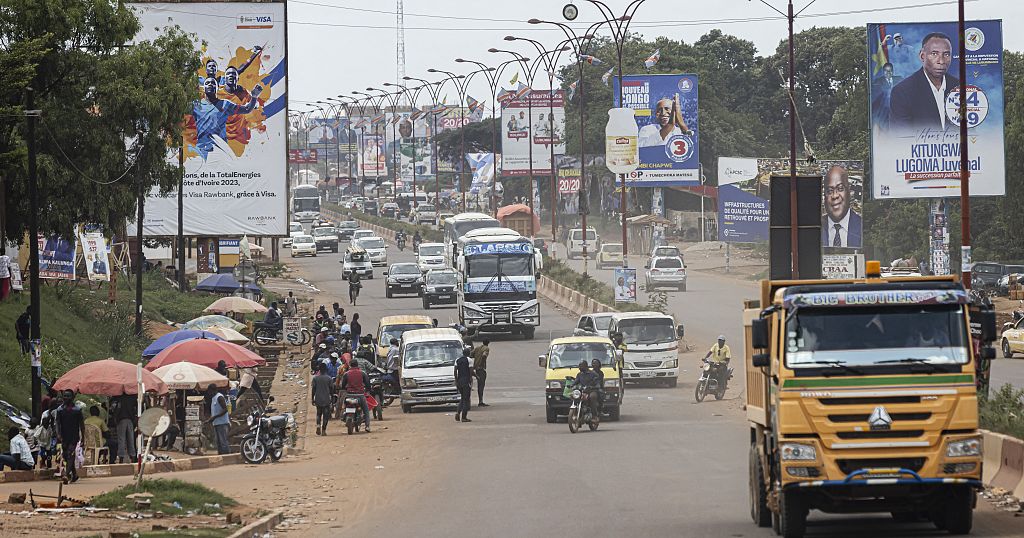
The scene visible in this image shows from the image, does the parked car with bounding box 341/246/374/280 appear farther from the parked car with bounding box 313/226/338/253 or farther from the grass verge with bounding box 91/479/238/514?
the grass verge with bounding box 91/479/238/514

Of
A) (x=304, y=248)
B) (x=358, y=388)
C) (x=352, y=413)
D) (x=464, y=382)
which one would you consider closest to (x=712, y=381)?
(x=464, y=382)

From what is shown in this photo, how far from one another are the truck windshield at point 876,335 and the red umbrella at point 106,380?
1411 cm

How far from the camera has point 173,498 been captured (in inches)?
717

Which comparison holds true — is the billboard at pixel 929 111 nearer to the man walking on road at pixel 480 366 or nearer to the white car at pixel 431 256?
the man walking on road at pixel 480 366

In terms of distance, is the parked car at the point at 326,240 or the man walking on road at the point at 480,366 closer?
the man walking on road at the point at 480,366

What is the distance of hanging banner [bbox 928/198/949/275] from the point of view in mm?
48688

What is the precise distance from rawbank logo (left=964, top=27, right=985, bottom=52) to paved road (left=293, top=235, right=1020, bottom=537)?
19.9 m

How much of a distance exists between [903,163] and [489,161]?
8606 centimetres

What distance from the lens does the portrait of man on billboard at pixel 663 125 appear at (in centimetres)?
7731

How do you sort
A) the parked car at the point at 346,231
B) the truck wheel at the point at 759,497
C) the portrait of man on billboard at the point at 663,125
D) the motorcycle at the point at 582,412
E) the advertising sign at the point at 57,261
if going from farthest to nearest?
the parked car at the point at 346,231
the portrait of man on billboard at the point at 663,125
the advertising sign at the point at 57,261
the motorcycle at the point at 582,412
the truck wheel at the point at 759,497

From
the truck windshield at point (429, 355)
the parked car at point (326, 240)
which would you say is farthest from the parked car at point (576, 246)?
the truck windshield at point (429, 355)

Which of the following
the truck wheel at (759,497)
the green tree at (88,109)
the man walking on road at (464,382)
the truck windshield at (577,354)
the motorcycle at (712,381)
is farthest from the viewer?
the green tree at (88,109)

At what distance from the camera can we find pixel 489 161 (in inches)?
5305

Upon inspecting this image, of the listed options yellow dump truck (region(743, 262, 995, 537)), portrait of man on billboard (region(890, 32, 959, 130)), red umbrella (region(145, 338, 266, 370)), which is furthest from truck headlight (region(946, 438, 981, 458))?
portrait of man on billboard (region(890, 32, 959, 130))
